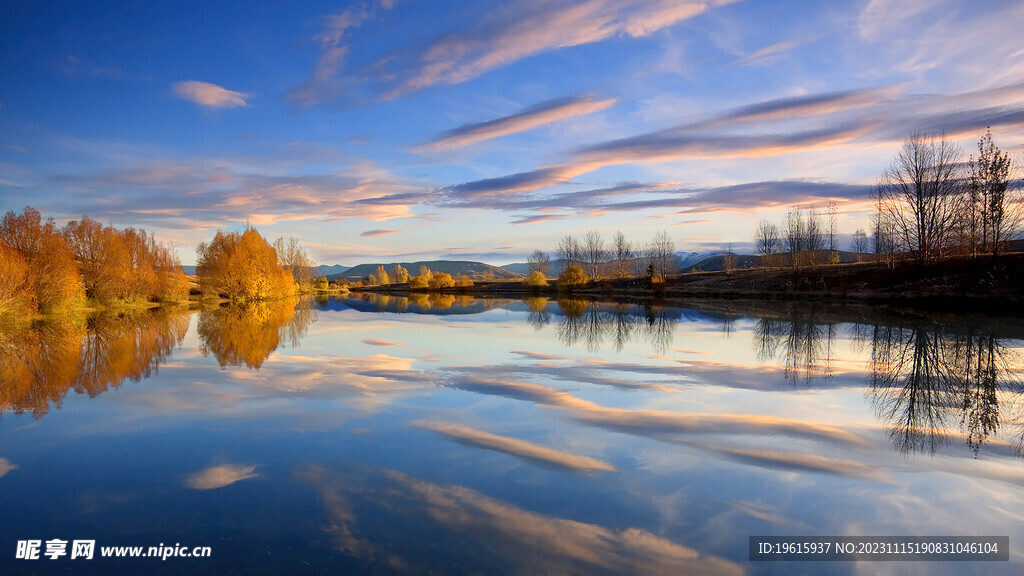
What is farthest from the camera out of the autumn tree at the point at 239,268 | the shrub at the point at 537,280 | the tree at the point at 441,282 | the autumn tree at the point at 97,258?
the tree at the point at 441,282

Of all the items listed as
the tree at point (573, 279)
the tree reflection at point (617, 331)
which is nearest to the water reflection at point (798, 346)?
the tree reflection at point (617, 331)

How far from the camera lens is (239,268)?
5166 centimetres

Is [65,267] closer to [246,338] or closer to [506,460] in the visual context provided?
[246,338]

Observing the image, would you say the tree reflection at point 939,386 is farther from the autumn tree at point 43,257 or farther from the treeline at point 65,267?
the autumn tree at point 43,257

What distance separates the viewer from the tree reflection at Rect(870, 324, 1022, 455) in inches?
306

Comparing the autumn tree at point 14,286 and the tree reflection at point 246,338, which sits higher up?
the autumn tree at point 14,286

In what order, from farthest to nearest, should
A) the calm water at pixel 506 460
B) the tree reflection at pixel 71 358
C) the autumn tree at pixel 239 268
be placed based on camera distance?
the autumn tree at pixel 239 268, the tree reflection at pixel 71 358, the calm water at pixel 506 460

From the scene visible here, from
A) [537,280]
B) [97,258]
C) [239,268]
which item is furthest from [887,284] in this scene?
[97,258]

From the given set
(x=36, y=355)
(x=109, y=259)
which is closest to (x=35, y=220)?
(x=109, y=259)

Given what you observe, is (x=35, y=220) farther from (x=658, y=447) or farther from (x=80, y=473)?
(x=658, y=447)

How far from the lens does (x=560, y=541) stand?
446 cm

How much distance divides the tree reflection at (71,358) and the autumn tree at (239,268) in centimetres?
2646

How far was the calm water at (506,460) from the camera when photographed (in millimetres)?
4422

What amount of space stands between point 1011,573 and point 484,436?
5.72 m
